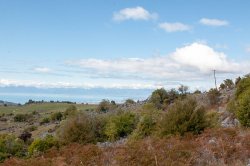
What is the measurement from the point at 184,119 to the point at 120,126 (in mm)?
16100

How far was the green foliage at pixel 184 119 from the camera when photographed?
922 inches

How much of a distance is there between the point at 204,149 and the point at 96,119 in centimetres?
3105

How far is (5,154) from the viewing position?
2556cm

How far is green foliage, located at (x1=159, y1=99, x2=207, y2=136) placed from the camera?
922 inches

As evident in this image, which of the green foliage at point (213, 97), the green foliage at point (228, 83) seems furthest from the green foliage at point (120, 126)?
the green foliage at point (228, 83)

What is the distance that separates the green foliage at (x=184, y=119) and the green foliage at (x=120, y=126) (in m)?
14.6

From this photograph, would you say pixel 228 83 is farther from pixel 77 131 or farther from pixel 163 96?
pixel 77 131

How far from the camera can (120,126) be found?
1554 inches

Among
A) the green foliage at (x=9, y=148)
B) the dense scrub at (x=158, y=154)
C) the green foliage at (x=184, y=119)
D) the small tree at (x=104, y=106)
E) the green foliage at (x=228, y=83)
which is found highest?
the green foliage at (x=228, y=83)

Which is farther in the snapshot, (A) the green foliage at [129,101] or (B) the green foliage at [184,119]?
(A) the green foliage at [129,101]

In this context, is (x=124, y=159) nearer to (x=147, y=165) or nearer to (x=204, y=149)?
(x=147, y=165)

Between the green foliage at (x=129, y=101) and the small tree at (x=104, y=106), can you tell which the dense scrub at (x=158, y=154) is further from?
the green foliage at (x=129, y=101)

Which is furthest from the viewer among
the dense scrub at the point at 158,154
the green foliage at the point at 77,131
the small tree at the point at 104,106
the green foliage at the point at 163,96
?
the small tree at the point at 104,106

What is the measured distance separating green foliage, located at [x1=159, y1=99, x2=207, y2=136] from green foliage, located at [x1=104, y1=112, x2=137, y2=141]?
1457cm
